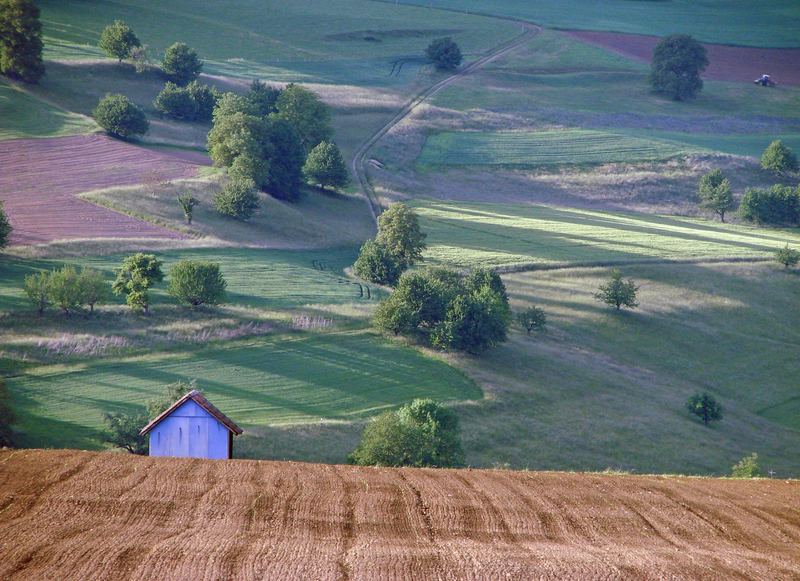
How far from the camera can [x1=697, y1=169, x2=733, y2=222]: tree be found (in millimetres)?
100562

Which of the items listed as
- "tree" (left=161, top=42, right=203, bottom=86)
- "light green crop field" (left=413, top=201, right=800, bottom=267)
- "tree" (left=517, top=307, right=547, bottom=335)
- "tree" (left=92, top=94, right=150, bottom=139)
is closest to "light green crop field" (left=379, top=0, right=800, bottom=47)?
"tree" (left=161, top=42, right=203, bottom=86)

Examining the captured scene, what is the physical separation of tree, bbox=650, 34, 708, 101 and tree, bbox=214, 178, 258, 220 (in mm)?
81437

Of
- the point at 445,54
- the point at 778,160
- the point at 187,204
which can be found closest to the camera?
the point at 187,204

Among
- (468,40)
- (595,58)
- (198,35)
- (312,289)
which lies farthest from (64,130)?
(595,58)

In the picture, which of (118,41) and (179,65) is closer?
(118,41)

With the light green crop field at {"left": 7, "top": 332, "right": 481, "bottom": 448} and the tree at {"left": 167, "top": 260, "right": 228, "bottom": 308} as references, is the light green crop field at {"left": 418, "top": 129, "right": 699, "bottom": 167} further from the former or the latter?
the light green crop field at {"left": 7, "top": 332, "right": 481, "bottom": 448}

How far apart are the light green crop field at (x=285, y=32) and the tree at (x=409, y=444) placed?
3521 inches

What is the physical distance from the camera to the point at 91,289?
55.0 metres

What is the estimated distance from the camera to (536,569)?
19.0 metres

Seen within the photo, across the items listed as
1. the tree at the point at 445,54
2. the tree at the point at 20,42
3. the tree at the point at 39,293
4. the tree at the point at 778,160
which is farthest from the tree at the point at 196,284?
the tree at the point at 445,54

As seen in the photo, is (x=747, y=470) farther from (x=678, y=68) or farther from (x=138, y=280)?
(x=678, y=68)

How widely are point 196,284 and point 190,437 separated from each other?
100 feet

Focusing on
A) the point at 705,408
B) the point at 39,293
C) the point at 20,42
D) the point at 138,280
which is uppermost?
the point at 20,42

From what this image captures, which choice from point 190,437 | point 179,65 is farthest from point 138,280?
point 179,65
